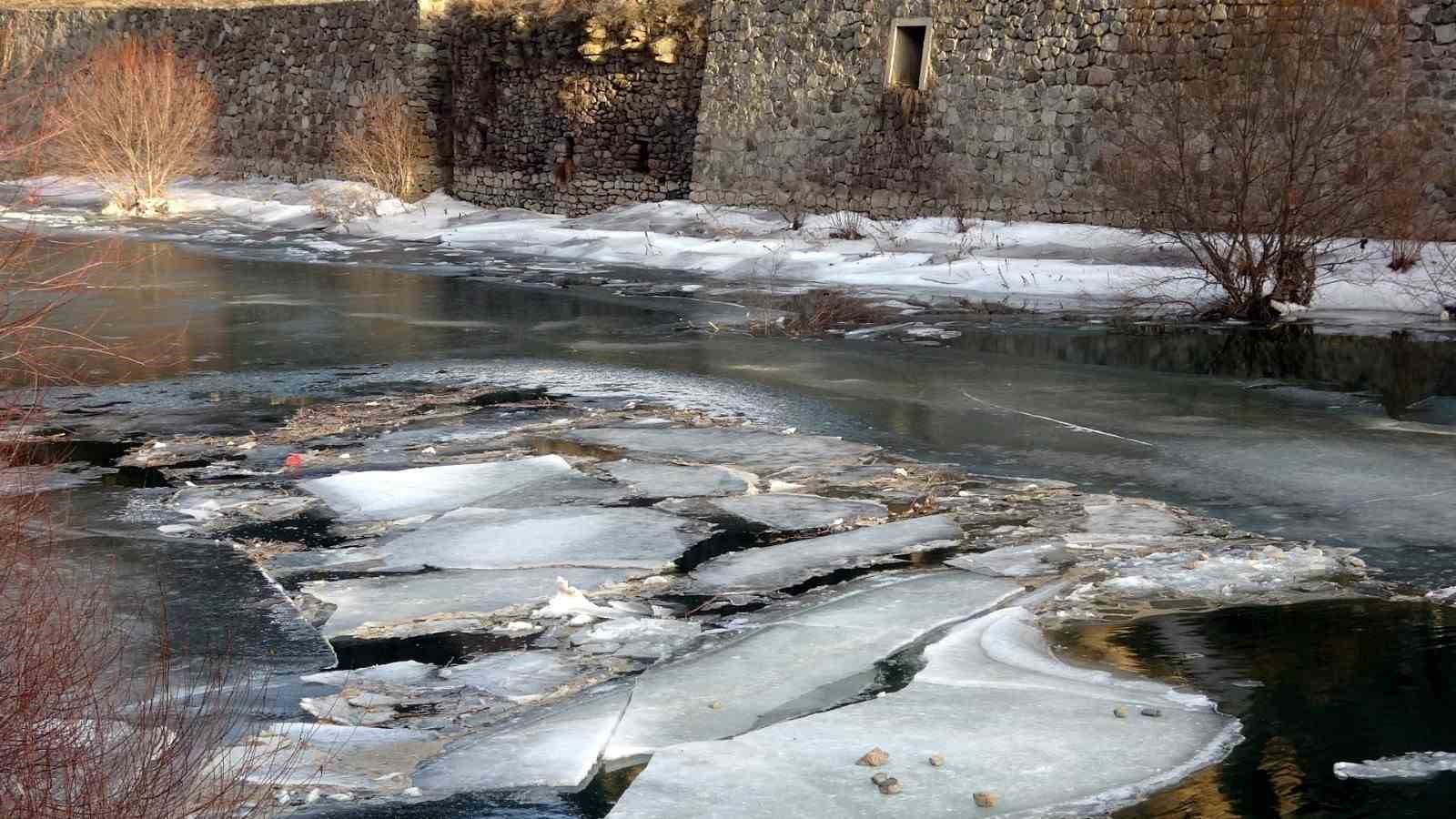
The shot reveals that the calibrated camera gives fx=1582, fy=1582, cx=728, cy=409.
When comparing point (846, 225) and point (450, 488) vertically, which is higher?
point (846, 225)

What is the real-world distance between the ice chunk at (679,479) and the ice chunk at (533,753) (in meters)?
2.99

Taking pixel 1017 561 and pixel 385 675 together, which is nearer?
pixel 385 675

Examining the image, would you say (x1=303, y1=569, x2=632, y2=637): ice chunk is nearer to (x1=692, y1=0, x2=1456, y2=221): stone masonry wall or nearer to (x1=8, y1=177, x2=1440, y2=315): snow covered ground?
(x1=8, y1=177, x2=1440, y2=315): snow covered ground

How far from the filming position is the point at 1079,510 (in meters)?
7.68

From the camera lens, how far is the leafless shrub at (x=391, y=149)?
2742cm

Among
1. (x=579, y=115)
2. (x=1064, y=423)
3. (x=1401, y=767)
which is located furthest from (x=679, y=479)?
(x=579, y=115)

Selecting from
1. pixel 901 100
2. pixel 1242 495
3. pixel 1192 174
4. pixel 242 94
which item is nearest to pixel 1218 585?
pixel 1242 495

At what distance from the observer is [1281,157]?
49.7 ft

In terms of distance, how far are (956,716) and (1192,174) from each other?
35.7 ft

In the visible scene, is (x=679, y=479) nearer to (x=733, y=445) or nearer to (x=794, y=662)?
(x=733, y=445)

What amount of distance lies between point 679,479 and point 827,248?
465 inches

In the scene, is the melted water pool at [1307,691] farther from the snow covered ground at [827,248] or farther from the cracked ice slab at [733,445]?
the snow covered ground at [827,248]

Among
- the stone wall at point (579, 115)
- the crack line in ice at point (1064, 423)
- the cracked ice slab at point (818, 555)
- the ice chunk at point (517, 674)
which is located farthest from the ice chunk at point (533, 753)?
the stone wall at point (579, 115)

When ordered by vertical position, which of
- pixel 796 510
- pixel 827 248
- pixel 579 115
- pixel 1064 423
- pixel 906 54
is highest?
pixel 906 54
